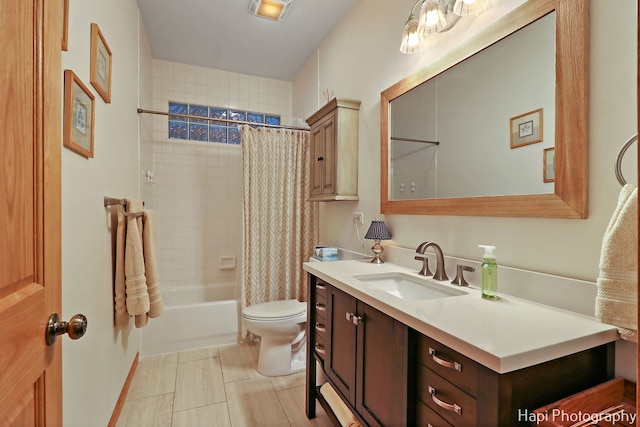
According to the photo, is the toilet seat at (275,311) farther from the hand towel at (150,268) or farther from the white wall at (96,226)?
the white wall at (96,226)

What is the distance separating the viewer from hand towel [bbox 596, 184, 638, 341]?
2.51 feet

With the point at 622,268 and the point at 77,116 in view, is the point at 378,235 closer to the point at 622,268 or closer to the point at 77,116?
the point at 622,268

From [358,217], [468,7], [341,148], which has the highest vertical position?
[468,7]

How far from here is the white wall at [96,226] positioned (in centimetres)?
109

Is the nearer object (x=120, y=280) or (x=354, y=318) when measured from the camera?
(x=354, y=318)

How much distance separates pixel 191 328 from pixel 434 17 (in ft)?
8.84

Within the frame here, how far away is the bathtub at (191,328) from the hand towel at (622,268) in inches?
97.7

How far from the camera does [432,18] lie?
4.75 ft

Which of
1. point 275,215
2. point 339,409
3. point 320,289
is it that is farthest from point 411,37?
point 339,409

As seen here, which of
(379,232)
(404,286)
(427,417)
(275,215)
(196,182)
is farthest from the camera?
(196,182)

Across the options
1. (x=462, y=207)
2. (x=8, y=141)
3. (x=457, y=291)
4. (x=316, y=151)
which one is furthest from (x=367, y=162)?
(x=8, y=141)

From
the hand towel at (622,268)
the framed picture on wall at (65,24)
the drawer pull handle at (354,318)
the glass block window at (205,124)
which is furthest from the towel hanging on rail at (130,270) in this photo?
the hand towel at (622,268)

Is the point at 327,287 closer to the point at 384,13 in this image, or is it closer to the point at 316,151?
the point at 316,151

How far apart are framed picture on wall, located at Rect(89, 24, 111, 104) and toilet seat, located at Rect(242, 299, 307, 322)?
5.03 feet
